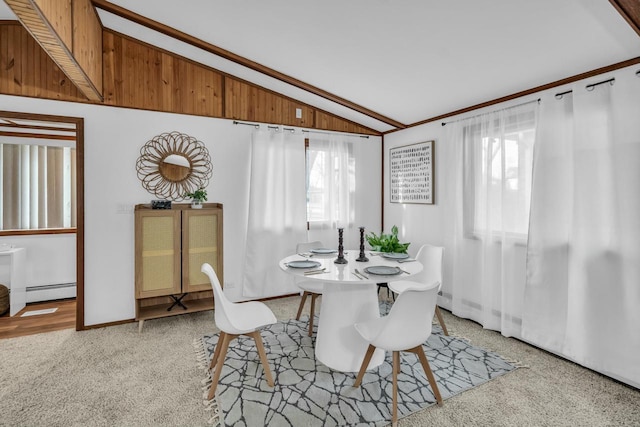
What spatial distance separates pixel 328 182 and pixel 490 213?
1.98 meters

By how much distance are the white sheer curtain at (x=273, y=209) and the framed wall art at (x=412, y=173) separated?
4.27 ft

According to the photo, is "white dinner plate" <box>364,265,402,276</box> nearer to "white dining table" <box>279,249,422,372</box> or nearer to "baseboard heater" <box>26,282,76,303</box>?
"white dining table" <box>279,249,422,372</box>

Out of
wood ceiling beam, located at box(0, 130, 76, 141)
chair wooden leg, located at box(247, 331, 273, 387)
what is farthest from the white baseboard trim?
chair wooden leg, located at box(247, 331, 273, 387)

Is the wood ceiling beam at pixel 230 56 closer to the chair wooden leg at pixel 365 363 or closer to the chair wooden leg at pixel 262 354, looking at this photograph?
the chair wooden leg at pixel 262 354

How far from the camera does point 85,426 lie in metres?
1.81

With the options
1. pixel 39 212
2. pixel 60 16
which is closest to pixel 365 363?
pixel 60 16

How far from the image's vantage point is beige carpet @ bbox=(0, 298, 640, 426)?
1.88m

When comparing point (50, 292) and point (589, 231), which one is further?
point (50, 292)

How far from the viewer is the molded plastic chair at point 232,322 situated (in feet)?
6.69

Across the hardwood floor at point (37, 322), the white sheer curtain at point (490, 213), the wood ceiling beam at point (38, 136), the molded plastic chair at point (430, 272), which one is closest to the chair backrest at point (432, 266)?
the molded plastic chair at point (430, 272)

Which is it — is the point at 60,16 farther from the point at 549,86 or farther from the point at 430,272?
the point at 549,86

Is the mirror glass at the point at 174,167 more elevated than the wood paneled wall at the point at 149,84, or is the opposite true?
the wood paneled wall at the point at 149,84

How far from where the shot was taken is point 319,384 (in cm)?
220

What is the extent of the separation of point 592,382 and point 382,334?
1685mm
